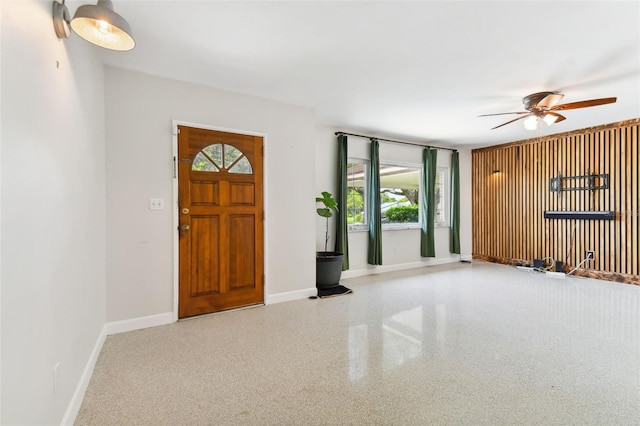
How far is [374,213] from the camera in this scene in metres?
5.40

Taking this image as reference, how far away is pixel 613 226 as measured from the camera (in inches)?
198

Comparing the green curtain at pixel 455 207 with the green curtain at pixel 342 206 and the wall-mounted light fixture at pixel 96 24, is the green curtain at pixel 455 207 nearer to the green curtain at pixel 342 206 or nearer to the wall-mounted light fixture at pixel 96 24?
the green curtain at pixel 342 206

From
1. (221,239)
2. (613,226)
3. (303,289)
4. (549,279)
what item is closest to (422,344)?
(303,289)

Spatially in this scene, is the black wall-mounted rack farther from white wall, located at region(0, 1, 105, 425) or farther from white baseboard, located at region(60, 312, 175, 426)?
white wall, located at region(0, 1, 105, 425)

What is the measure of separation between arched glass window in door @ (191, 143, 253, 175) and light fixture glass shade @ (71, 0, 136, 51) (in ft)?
5.31

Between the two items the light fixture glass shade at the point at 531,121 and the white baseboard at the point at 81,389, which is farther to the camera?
the light fixture glass shade at the point at 531,121

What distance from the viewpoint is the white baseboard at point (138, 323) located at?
9.61 ft

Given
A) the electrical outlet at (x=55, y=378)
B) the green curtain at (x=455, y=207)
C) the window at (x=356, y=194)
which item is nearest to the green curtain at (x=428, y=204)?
the green curtain at (x=455, y=207)

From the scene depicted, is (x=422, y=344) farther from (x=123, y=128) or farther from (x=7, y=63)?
(x=123, y=128)

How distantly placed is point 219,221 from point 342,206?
86.6 inches

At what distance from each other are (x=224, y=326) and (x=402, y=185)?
14.8ft

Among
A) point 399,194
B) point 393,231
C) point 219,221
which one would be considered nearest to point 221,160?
point 219,221

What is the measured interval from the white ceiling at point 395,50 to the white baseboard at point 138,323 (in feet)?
8.36

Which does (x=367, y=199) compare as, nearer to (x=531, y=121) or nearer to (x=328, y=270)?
(x=328, y=270)
